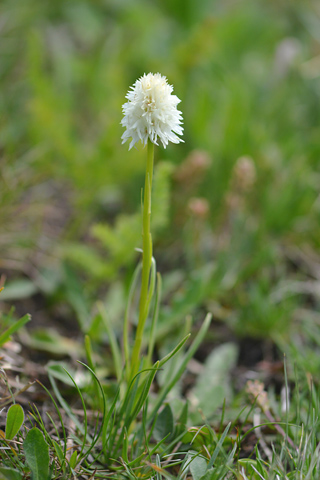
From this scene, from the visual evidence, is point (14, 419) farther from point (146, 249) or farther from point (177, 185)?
point (177, 185)

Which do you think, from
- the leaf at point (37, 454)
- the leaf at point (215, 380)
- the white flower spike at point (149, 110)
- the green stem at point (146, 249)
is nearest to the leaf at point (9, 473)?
the leaf at point (37, 454)

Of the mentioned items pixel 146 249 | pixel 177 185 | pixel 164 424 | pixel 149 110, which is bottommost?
pixel 164 424

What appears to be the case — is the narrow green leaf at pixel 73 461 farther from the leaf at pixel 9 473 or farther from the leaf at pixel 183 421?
the leaf at pixel 183 421

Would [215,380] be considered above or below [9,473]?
above

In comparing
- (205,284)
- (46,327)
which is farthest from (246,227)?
(46,327)

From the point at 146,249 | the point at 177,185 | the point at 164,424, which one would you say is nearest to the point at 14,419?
the point at 164,424

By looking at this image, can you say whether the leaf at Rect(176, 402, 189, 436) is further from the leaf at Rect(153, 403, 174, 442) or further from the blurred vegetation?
the blurred vegetation
